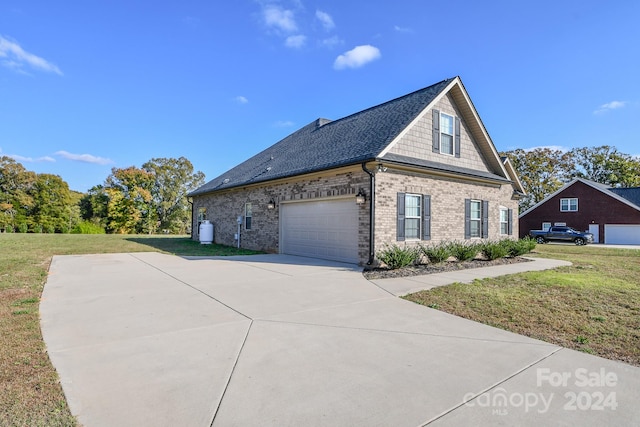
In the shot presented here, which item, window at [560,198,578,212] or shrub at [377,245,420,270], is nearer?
shrub at [377,245,420,270]

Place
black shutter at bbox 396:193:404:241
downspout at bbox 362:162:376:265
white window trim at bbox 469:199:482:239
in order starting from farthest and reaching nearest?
white window trim at bbox 469:199:482:239 < black shutter at bbox 396:193:404:241 < downspout at bbox 362:162:376:265

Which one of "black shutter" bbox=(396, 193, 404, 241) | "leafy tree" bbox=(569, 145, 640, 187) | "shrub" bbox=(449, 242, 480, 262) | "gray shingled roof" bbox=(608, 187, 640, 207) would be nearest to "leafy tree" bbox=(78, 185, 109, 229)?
"black shutter" bbox=(396, 193, 404, 241)

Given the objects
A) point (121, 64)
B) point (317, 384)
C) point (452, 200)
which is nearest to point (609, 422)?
point (317, 384)

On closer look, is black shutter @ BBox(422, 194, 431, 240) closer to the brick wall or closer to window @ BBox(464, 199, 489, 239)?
the brick wall

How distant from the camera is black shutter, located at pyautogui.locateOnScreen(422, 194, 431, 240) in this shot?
11.3 meters

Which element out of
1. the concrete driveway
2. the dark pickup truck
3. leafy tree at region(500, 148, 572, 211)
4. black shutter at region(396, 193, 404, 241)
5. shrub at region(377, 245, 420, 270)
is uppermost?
leafy tree at region(500, 148, 572, 211)

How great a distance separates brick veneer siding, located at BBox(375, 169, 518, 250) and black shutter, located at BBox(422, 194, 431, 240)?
0.66ft

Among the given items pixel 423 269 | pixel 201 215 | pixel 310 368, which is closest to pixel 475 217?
pixel 423 269

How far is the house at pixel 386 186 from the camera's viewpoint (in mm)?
10219

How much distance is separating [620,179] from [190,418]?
5689cm

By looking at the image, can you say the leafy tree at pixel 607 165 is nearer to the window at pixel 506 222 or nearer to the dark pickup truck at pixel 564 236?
the dark pickup truck at pixel 564 236

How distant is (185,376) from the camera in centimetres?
307

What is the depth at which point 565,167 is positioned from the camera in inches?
1623

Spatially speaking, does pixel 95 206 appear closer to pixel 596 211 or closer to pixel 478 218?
pixel 478 218
